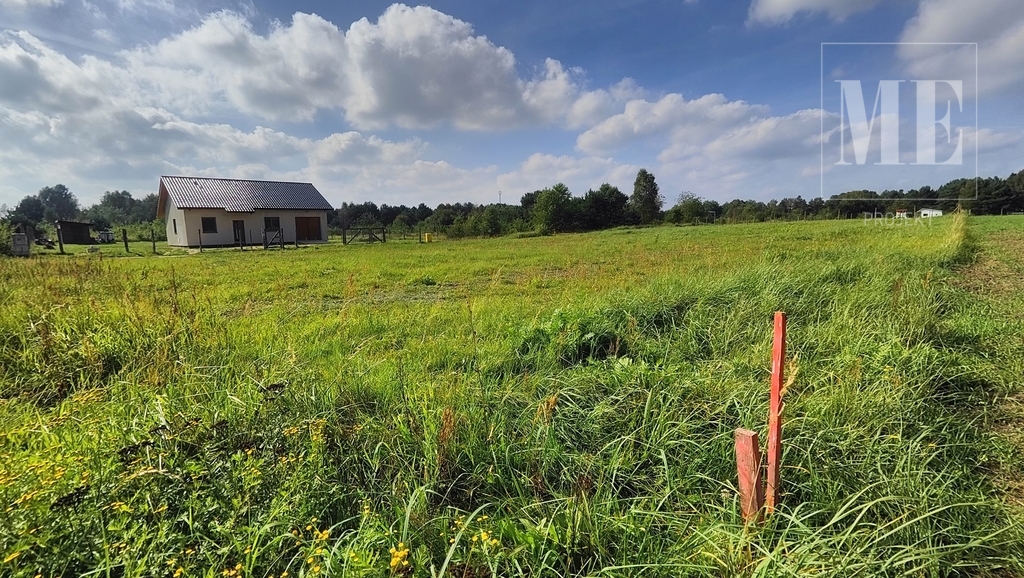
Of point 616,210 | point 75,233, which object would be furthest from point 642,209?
point 75,233

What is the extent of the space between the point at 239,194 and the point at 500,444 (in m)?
35.2

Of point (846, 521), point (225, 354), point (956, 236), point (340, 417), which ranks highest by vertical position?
point (956, 236)

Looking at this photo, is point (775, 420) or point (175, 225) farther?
point (175, 225)

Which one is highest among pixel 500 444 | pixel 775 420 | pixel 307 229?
pixel 307 229

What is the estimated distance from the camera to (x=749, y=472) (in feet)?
5.29

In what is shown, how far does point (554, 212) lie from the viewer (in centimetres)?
4712

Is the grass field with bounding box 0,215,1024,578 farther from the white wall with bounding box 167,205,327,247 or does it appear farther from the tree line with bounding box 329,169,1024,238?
the tree line with bounding box 329,169,1024,238

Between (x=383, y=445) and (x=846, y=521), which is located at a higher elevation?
(x=383, y=445)

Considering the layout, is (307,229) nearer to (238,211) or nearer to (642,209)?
(238,211)

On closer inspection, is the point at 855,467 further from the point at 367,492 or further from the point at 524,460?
the point at 367,492

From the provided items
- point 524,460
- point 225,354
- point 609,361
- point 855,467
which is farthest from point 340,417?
point 855,467

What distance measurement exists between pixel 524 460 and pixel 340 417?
45.6 inches

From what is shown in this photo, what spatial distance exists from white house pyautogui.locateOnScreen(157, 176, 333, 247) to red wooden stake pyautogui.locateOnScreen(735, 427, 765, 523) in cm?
3008

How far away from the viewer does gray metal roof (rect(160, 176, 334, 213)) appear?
28500mm
